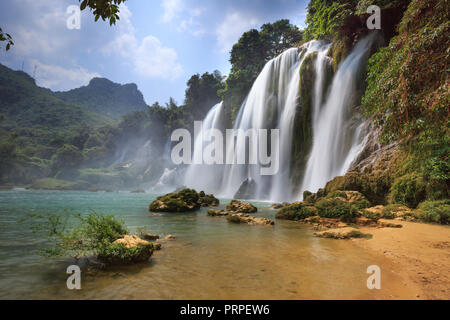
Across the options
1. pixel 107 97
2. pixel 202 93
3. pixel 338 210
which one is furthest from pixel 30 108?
pixel 338 210

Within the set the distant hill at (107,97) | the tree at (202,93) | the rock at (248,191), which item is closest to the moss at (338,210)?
the rock at (248,191)

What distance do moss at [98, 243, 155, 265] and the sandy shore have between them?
396cm

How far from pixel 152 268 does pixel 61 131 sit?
97.9 metres

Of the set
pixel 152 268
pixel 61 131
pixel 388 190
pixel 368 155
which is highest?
pixel 61 131

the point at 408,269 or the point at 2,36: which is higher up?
the point at 2,36

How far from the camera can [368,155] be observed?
12.5 meters

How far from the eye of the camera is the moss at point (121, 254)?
11.7 feet

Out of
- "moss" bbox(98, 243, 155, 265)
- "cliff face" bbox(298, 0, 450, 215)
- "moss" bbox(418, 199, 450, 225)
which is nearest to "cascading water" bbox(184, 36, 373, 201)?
"cliff face" bbox(298, 0, 450, 215)

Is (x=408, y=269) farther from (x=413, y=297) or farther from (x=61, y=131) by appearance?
(x=61, y=131)

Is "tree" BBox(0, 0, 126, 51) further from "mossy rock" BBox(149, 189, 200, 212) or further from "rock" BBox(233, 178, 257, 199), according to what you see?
"rock" BBox(233, 178, 257, 199)

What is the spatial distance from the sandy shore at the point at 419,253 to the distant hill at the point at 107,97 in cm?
13745

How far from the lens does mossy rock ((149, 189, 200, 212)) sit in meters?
12.7
